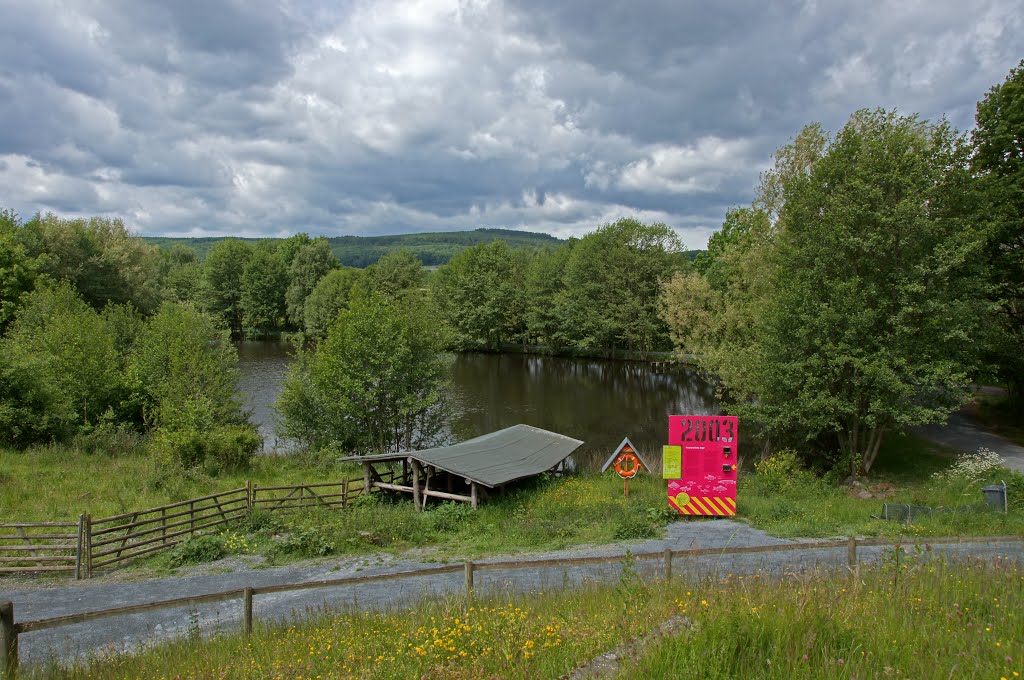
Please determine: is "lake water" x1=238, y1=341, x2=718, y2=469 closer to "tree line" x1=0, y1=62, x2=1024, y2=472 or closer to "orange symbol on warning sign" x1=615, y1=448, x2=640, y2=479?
"tree line" x1=0, y1=62, x2=1024, y2=472

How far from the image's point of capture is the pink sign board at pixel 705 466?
17391 millimetres

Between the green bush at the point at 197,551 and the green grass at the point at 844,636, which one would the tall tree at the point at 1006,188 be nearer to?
the green grass at the point at 844,636

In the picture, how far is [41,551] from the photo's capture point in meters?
15.8

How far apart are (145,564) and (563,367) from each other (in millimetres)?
51054

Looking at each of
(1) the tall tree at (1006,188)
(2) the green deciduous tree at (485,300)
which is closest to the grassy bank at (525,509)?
(1) the tall tree at (1006,188)

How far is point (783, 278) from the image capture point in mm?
24531

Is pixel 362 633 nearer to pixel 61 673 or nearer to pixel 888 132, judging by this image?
pixel 61 673

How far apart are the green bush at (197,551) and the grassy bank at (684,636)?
8.48 metres

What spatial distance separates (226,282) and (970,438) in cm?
9239

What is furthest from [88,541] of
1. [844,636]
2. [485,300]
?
[485,300]

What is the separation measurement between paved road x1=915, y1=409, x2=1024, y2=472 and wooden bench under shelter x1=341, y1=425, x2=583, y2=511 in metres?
15.9

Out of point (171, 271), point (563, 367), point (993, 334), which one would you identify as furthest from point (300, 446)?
A: point (171, 271)

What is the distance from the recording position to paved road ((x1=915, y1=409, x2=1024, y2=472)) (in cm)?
2255

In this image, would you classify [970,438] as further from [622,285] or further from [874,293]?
[622,285]
